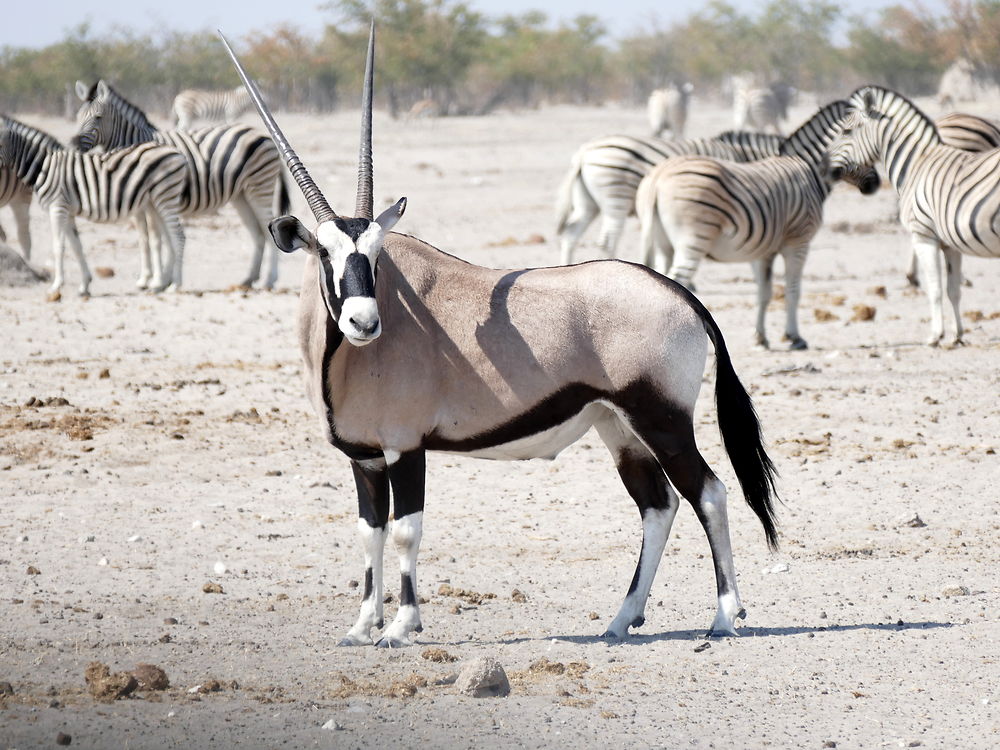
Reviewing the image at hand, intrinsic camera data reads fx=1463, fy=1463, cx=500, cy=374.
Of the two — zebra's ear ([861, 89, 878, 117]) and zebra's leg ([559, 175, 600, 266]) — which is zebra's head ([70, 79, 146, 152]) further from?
zebra's ear ([861, 89, 878, 117])

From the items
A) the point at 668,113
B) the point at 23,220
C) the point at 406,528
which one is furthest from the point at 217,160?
the point at 668,113

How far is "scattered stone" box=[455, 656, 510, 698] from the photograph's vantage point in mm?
4863

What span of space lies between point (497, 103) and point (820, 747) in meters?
47.5

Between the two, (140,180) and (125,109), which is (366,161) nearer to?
(140,180)

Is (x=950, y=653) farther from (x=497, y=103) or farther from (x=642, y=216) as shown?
(x=497, y=103)

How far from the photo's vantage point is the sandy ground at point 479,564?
15.6 ft

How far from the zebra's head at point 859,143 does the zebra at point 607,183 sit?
4.85ft

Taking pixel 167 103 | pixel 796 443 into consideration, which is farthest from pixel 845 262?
pixel 167 103

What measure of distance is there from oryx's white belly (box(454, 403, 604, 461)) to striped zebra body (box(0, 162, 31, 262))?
1153 cm

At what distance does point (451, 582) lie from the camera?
6.50 metres

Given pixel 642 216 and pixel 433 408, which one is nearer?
pixel 433 408

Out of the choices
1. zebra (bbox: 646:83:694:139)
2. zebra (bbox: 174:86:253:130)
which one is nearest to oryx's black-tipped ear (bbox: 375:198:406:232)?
zebra (bbox: 646:83:694:139)

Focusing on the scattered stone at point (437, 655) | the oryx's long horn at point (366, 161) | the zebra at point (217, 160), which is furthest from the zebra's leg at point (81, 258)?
the scattered stone at point (437, 655)

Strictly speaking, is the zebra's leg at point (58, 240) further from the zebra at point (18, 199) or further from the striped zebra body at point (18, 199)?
the striped zebra body at point (18, 199)
